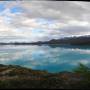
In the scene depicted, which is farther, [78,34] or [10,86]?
[78,34]

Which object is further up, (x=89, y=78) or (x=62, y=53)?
(x=62, y=53)

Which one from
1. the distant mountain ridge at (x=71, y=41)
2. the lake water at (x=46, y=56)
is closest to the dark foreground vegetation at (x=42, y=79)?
the lake water at (x=46, y=56)

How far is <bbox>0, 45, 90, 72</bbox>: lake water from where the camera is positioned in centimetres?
499

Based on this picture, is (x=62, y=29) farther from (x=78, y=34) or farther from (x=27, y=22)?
(x=27, y=22)

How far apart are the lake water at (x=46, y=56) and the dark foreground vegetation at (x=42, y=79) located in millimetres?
101

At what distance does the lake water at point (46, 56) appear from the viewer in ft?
16.4

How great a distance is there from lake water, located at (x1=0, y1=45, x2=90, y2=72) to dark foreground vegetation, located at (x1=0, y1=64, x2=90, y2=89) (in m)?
0.10

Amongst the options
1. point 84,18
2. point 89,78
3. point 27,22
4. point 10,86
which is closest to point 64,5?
point 84,18

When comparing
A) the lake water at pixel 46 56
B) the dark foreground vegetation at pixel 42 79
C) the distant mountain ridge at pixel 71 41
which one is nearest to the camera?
the dark foreground vegetation at pixel 42 79

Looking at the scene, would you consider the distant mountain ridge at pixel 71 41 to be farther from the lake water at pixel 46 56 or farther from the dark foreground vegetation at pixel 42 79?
the dark foreground vegetation at pixel 42 79

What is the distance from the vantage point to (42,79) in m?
4.87

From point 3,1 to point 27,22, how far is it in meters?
0.63

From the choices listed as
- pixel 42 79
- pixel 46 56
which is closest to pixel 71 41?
pixel 46 56

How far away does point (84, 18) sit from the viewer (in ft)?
16.9
